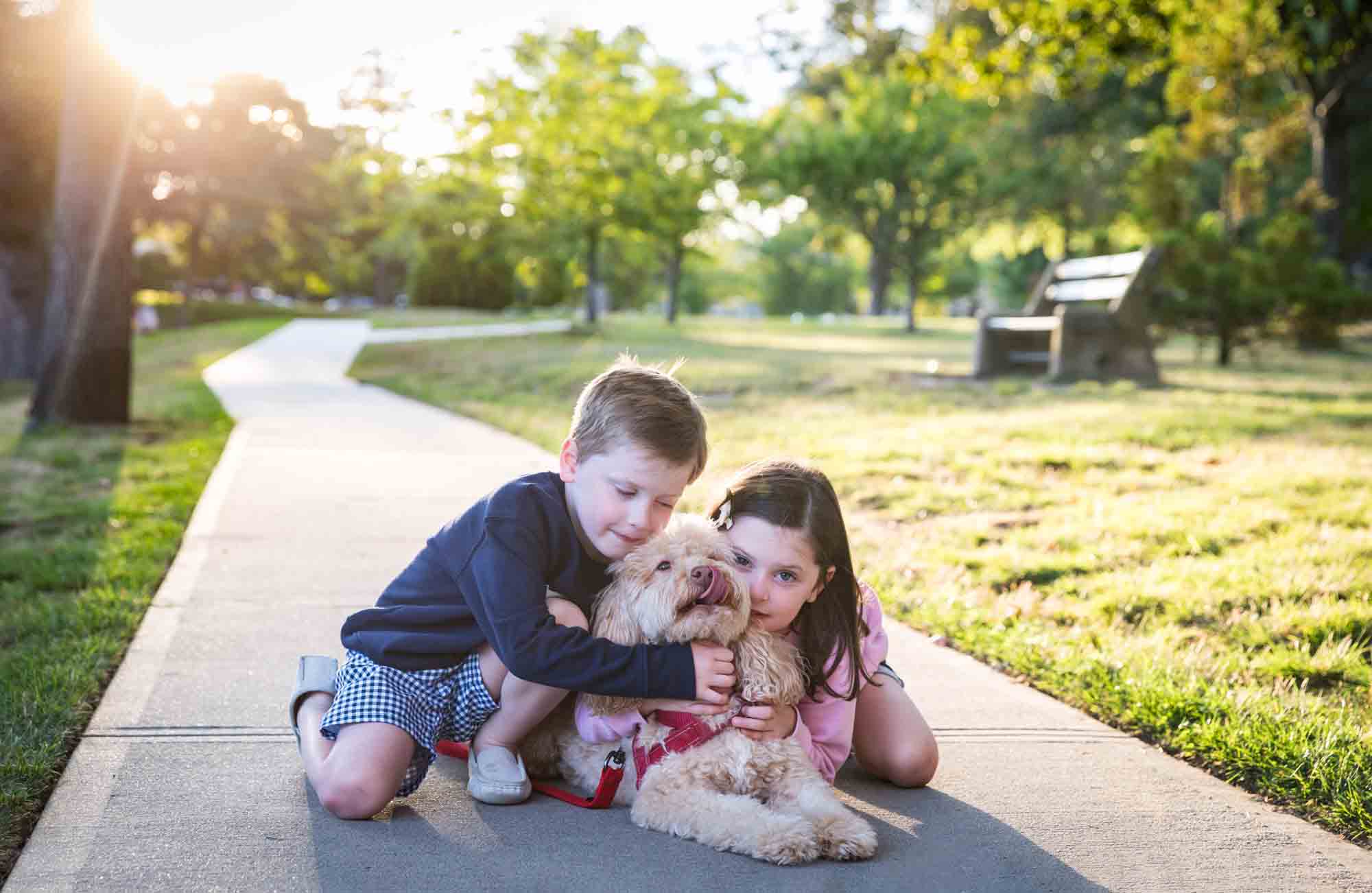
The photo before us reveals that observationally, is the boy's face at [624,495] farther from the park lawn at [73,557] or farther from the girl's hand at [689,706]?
the park lawn at [73,557]

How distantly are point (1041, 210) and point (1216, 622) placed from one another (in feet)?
115

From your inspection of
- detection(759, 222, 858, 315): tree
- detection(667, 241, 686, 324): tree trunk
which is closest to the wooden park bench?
detection(667, 241, 686, 324): tree trunk

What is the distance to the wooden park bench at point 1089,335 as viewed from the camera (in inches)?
489

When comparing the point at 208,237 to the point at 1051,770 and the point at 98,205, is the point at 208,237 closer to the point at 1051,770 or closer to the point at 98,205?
the point at 98,205

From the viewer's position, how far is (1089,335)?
12406 mm

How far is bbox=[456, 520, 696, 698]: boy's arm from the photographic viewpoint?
2816mm

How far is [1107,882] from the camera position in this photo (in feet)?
8.85

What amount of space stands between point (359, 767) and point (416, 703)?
29cm

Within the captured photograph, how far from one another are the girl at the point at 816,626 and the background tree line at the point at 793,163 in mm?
7929

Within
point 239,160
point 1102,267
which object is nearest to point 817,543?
point 1102,267

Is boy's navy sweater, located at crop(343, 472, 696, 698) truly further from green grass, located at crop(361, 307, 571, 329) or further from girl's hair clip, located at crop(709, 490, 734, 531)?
green grass, located at crop(361, 307, 571, 329)

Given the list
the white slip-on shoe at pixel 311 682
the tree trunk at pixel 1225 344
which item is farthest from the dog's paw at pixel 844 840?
the tree trunk at pixel 1225 344

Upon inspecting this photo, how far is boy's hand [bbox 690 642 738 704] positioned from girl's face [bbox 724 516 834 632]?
24 cm

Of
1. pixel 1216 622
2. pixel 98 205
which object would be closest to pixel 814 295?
pixel 98 205
